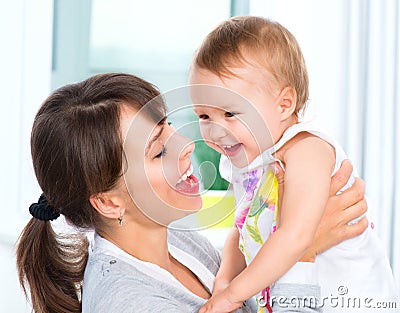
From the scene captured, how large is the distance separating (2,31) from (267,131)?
4.76 feet

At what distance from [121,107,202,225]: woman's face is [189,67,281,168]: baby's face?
64mm

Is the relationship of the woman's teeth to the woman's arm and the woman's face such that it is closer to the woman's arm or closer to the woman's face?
the woman's face

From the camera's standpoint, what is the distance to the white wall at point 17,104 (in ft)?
8.20

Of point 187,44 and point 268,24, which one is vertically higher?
point 268,24

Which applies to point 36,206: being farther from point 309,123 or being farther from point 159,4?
point 159,4

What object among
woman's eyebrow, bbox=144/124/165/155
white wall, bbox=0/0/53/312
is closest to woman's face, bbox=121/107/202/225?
woman's eyebrow, bbox=144/124/165/155

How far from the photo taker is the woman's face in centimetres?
123

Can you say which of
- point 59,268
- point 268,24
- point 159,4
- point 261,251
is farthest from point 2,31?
point 261,251

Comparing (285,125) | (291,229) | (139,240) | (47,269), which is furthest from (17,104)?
(291,229)

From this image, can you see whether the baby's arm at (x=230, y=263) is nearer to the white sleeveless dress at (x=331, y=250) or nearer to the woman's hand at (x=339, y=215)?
the white sleeveless dress at (x=331, y=250)

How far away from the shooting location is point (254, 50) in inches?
52.6

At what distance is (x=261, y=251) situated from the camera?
4.32ft

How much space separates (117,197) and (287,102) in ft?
1.25

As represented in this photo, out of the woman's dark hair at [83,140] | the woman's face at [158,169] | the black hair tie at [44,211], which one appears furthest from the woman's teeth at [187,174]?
the black hair tie at [44,211]
